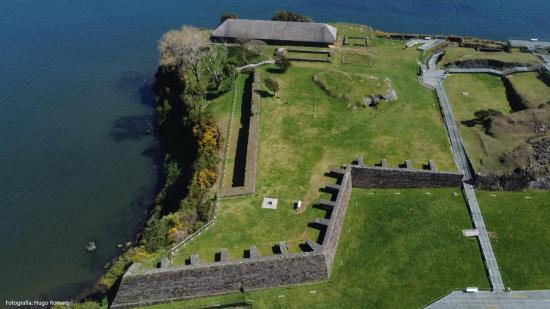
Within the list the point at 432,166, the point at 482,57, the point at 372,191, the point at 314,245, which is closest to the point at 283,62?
the point at 372,191

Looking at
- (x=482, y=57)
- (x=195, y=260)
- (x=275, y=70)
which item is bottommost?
(x=195, y=260)

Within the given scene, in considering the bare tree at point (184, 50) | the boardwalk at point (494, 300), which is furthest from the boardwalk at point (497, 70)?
the boardwalk at point (494, 300)

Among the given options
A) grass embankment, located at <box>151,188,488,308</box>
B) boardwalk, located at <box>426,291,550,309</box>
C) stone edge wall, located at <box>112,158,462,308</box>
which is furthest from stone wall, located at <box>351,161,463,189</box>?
boardwalk, located at <box>426,291,550,309</box>

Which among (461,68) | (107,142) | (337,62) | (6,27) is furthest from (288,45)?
(6,27)

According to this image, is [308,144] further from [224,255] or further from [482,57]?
[482,57]

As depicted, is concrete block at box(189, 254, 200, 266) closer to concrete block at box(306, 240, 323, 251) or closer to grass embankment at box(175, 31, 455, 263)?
grass embankment at box(175, 31, 455, 263)

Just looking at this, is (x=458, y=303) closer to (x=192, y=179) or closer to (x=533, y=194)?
(x=533, y=194)

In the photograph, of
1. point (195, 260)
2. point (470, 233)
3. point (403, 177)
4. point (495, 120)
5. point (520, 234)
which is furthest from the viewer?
point (495, 120)
